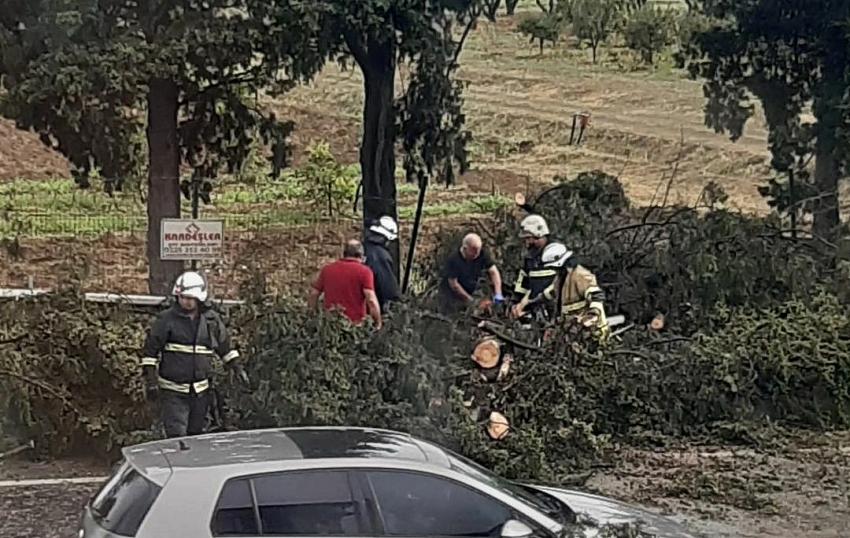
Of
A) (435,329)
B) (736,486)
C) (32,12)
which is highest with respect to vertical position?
(32,12)

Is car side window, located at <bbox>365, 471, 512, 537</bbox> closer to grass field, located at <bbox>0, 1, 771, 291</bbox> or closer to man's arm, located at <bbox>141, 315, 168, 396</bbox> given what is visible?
man's arm, located at <bbox>141, 315, 168, 396</bbox>

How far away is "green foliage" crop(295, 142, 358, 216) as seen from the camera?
71.9ft

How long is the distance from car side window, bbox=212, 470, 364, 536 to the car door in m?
Answer: 0.12

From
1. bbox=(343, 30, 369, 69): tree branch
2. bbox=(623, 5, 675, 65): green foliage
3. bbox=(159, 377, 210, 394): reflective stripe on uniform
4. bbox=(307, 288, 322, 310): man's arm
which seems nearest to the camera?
bbox=(159, 377, 210, 394): reflective stripe on uniform

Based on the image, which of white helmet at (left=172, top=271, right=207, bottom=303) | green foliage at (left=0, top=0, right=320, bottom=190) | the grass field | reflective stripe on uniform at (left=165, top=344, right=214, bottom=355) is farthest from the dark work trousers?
green foliage at (left=0, top=0, right=320, bottom=190)

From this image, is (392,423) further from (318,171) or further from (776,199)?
(318,171)

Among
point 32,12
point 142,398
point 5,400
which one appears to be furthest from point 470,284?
point 32,12

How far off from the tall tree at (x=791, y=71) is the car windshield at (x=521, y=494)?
12.6 meters

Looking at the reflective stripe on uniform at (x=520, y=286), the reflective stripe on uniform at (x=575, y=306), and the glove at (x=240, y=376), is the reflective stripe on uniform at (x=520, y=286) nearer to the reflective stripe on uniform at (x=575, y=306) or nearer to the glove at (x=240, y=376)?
the reflective stripe on uniform at (x=575, y=306)

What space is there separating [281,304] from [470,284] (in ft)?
9.99

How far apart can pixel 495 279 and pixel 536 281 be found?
761mm

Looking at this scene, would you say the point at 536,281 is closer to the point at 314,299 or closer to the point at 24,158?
the point at 314,299

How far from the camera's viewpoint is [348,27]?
1655 cm

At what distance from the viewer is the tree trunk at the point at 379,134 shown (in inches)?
753
